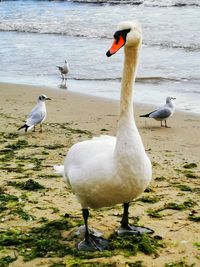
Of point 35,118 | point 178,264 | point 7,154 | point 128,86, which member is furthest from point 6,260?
point 35,118

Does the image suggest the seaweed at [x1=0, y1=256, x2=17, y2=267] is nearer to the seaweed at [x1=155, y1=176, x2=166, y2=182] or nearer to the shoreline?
the seaweed at [x1=155, y1=176, x2=166, y2=182]

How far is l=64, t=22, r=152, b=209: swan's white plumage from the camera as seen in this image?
4.26 m

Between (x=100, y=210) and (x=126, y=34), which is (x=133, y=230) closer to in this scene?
(x=100, y=210)

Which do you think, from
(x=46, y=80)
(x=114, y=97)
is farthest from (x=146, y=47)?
(x=114, y=97)

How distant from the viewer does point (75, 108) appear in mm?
11570

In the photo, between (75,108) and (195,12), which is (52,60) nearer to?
(75,108)

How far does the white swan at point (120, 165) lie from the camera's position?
14.0 feet

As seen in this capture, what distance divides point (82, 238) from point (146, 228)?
0.60 meters

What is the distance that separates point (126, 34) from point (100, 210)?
1.90 metres

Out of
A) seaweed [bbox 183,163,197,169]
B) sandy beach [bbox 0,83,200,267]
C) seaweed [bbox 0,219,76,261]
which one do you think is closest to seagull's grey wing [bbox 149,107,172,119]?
sandy beach [bbox 0,83,200,267]

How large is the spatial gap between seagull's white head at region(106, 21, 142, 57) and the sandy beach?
5.49 ft

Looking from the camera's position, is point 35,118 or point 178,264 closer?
point 178,264

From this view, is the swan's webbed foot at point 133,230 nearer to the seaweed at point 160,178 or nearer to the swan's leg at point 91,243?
the swan's leg at point 91,243

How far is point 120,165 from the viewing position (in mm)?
4258
